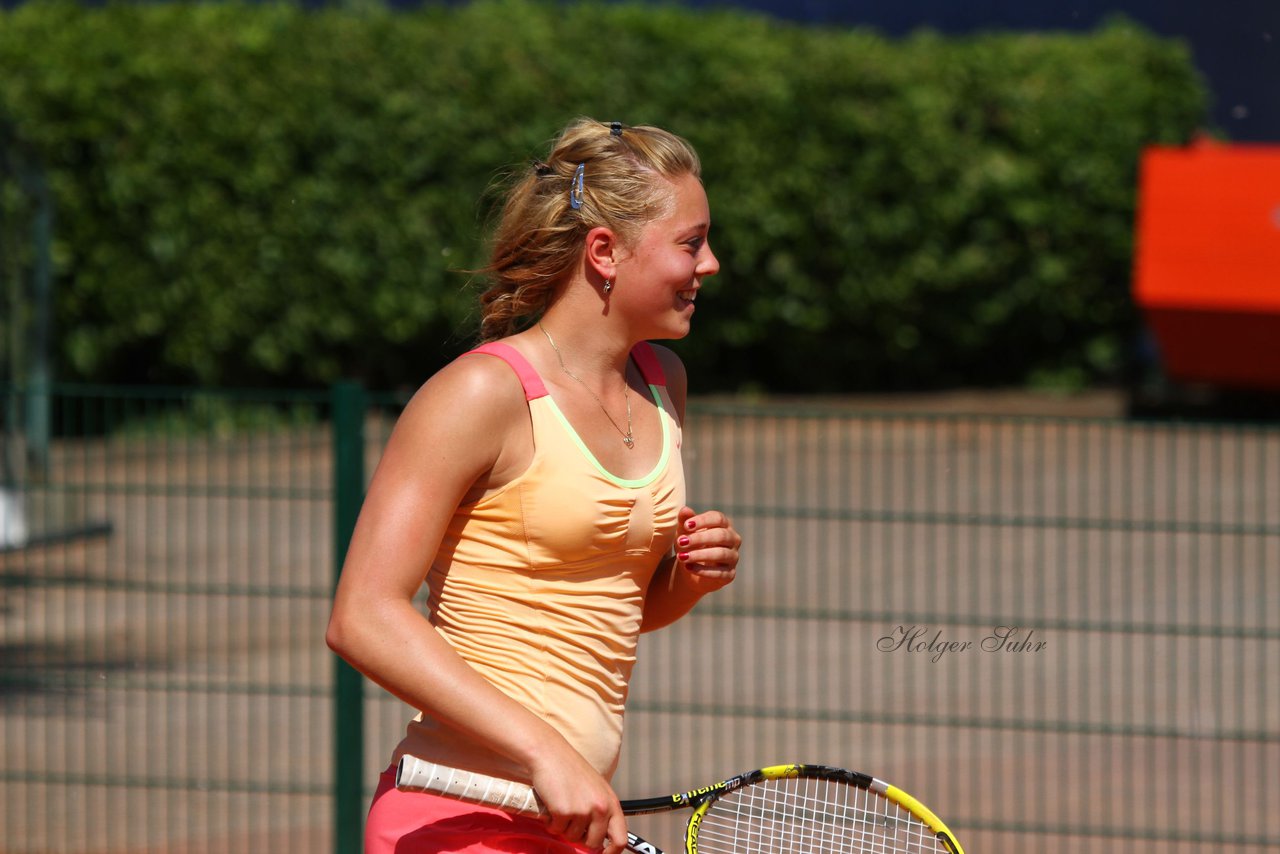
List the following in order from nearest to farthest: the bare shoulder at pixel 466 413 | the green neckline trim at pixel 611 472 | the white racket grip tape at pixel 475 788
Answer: the white racket grip tape at pixel 475 788 → the bare shoulder at pixel 466 413 → the green neckline trim at pixel 611 472

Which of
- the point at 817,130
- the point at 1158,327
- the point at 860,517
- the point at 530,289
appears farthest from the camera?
the point at 817,130

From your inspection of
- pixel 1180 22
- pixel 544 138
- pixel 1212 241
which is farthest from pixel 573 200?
pixel 1180 22

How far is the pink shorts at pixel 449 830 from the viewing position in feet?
7.09

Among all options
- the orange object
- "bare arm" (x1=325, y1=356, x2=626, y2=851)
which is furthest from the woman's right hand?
the orange object

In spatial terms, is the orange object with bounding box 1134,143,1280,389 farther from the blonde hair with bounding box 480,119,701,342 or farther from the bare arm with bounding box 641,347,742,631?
the blonde hair with bounding box 480,119,701,342

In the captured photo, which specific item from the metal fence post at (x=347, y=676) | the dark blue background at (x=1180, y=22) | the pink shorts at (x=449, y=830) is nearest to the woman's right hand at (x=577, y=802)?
the pink shorts at (x=449, y=830)

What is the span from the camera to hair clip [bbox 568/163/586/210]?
88.2 inches

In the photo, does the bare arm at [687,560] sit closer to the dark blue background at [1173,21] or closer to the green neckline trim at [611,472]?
the green neckline trim at [611,472]

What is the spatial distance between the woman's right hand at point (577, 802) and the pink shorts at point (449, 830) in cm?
10

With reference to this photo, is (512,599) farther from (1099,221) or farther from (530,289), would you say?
(1099,221)

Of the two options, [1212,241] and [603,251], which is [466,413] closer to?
[603,251]

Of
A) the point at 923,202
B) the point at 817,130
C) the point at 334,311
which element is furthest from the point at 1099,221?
the point at 334,311

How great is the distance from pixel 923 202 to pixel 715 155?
1.83 m

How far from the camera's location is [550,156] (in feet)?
7.59
